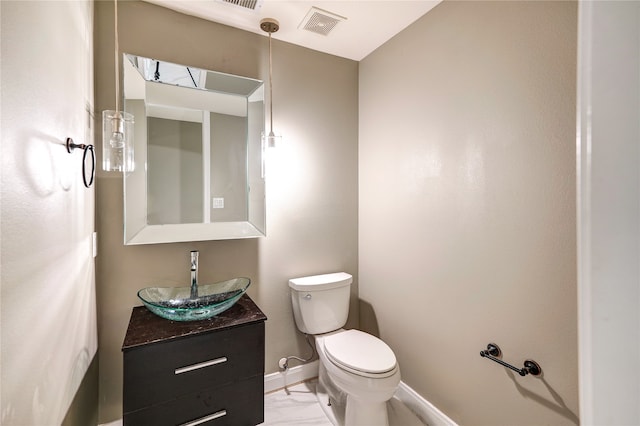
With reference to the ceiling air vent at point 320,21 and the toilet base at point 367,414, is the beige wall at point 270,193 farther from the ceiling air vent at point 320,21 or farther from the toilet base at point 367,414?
the toilet base at point 367,414

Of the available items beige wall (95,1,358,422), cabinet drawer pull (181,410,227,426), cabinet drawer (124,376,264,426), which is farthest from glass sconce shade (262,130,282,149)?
cabinet drawer pull (181,410,227,426)

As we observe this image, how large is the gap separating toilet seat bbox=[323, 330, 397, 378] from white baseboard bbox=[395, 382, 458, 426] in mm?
433

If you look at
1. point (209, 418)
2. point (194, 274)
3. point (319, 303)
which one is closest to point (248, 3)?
point (194, 274)

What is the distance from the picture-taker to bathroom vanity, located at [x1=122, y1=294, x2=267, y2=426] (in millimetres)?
1247

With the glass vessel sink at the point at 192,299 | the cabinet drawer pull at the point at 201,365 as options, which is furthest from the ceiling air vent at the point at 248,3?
the cabinet drawer pull at the point at 201,365

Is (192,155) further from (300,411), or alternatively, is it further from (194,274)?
(300,411)

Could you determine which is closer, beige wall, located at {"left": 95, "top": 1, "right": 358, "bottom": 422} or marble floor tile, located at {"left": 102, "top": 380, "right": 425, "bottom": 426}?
beige wall, located at {"left": 95, "top": 1, "right": 358, "bottom": 422}

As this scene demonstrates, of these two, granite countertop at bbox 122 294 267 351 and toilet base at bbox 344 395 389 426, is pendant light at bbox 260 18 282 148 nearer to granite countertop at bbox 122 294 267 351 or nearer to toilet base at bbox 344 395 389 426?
granite countertop at bbox 122 294 267 351

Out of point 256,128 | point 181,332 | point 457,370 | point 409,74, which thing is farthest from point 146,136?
point 457,370

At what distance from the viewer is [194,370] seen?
4.43ft

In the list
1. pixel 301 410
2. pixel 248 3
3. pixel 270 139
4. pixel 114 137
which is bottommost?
pixel 301 410

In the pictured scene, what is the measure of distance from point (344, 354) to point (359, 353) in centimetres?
9

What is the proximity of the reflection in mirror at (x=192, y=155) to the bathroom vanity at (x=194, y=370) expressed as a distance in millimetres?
536

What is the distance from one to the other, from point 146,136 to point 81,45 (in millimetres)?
480
